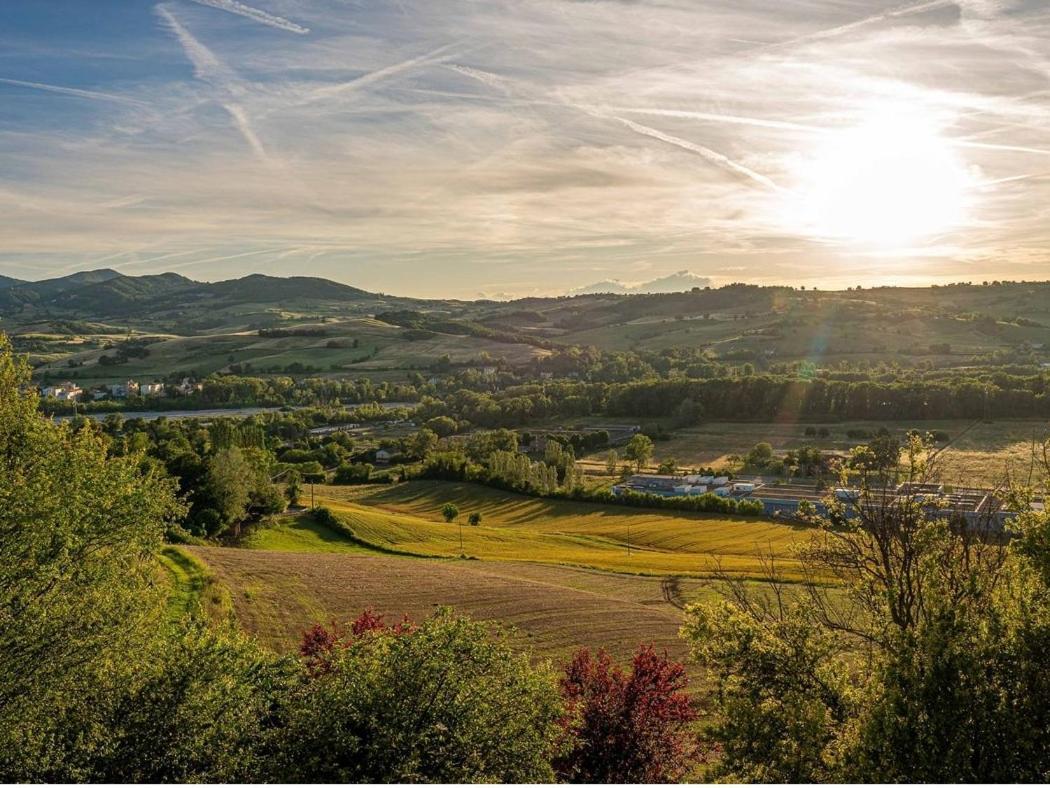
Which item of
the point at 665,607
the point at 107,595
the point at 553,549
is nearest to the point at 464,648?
the point at 107,595

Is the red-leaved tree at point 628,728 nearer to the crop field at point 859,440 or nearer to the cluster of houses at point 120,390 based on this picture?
the crop field at point 859,440

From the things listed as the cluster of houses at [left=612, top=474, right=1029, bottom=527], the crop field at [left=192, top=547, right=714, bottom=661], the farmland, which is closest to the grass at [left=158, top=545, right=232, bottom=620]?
the crop field at [left=192, top=547, right=714, bottom=661]

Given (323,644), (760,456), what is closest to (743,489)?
(760,456)

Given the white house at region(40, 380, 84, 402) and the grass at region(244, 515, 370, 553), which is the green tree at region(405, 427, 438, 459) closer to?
the grass at region(244, 515, 370, 553)

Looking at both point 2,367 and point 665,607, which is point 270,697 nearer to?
point 2,367

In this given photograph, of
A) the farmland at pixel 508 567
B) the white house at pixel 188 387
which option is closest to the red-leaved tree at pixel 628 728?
the farmland at pixel 508 567
